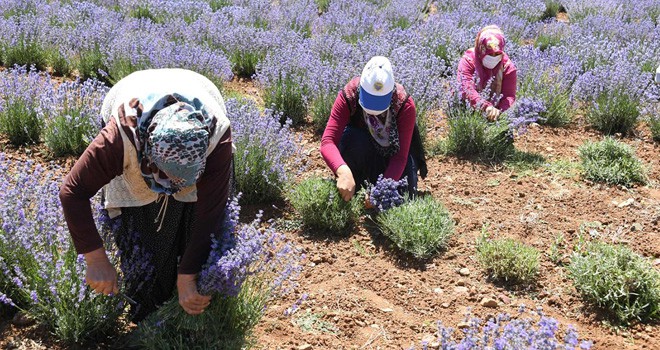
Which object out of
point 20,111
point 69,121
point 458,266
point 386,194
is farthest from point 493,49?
point 20,111

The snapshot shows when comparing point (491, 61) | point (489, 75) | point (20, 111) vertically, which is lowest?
point (20, 111)

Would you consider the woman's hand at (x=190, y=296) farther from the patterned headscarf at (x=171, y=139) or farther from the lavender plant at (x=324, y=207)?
the lavender plant at (x=324, y=207)

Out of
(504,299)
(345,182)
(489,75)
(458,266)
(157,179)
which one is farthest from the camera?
(489,75)

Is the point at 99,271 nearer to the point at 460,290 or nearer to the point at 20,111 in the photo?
the point at 460,290

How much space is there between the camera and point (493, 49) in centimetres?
457

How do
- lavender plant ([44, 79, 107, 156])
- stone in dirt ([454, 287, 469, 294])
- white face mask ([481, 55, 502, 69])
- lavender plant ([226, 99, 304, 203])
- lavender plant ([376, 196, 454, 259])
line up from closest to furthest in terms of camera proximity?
stone in dirt ([454, 287, 469, 294]) → lavender plant ([376, 196, 454, 259]) → lavender plant ([226, 99, 304, 203]) → lavender plant ([44, 79, 107, 156]) → white face mask ([481, 55, 502, 69])

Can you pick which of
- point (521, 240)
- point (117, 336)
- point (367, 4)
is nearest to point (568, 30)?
point (367, 4)

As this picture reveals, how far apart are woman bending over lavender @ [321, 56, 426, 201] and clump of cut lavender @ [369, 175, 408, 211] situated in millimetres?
115

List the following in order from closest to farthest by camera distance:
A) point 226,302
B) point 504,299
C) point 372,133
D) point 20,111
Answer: point 226,302 < point 504,299 < point 372,133 < point 20,111

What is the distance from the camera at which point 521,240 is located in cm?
363

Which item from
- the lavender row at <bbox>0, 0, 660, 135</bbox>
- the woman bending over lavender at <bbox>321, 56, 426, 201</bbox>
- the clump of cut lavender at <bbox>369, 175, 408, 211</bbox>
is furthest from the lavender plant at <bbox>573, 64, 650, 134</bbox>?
the clump of cut lavender at <bbox>369, 175, 408, 211</bbox>

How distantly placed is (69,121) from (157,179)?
2.25 metres

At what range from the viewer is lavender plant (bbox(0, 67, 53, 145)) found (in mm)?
4281

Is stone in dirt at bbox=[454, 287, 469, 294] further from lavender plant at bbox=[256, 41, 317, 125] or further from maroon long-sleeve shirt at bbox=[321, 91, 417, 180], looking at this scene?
lavender plant at bbox=[256, 41, 317, 125]
